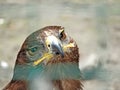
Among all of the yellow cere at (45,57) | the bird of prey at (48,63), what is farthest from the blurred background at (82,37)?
the yellow cere at (45,57)

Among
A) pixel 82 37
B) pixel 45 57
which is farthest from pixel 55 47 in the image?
pixel 82 37

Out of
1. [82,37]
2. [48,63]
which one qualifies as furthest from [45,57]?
[82,37]

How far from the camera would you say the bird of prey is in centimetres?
192

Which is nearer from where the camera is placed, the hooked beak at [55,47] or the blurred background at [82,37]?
the hooked beak at [55,47]

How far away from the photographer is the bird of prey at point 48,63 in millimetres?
1920

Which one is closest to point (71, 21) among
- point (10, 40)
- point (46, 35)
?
point (10, 40)

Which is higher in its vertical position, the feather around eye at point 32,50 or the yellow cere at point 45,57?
the feather around eye at point 32,50

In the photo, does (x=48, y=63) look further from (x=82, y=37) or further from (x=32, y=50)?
(x=82, y=37)

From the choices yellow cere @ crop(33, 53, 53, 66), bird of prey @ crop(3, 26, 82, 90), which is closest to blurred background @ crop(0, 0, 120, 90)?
bird of prey @ crop(3, 26, 82, 90)

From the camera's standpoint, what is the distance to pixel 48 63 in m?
1.93

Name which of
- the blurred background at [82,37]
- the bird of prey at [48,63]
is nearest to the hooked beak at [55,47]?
the bird of prey at [48,63]

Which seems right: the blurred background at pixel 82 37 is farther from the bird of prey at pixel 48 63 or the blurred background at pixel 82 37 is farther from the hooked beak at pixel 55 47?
the hooked beak at pixel 55 47

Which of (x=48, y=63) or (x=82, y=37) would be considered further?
(x=82, y=37)

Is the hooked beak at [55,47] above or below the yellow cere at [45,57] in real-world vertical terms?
above
